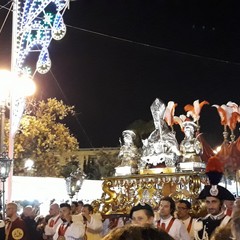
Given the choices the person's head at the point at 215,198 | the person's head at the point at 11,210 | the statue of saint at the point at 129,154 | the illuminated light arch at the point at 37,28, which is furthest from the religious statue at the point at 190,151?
the illuminated light arch at the point at 37,28

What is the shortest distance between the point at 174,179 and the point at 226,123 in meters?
4.41

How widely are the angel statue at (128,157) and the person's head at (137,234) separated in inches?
363

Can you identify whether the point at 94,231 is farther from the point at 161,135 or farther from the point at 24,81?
the point at 24,81

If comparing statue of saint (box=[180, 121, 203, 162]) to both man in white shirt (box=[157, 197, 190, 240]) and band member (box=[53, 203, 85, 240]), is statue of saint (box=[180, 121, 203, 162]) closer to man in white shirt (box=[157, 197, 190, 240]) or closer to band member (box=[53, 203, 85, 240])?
band member (box=[53, 203, 85, 240])

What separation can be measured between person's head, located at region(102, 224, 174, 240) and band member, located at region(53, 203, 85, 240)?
225 inches

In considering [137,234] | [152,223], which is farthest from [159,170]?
[137,234]

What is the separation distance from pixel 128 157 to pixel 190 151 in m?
1.79

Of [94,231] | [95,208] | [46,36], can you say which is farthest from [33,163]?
[94,231]

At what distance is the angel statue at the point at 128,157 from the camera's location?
11180mm

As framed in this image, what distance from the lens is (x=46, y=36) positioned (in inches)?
619

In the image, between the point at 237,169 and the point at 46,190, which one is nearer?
the point at 237,169

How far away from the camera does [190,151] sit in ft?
33.3

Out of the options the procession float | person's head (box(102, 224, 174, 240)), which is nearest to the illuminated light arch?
the procession float

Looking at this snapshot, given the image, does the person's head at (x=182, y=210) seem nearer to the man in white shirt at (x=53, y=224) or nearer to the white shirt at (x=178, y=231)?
the white shirt at (x=178, y=231)
